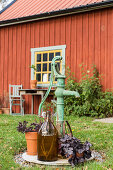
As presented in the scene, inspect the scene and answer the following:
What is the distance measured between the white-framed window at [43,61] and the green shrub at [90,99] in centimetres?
122

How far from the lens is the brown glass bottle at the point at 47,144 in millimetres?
2838

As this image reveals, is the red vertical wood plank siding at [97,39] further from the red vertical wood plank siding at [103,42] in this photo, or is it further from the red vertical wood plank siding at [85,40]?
the red vertical wood plank siding at [85,40]

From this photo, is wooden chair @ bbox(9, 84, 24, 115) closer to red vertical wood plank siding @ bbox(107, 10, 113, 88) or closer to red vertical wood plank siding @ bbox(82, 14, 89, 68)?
red vertical wood plank siding @ bbox(82, 14, 89, 68)

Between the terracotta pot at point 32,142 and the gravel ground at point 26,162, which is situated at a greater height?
the terracotta pot at point 32,142

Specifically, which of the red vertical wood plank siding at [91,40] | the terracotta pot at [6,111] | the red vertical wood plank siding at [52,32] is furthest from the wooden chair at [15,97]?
the red vertical wood plank siding at [91,40]

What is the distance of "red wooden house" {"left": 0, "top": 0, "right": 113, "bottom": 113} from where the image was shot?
822cm

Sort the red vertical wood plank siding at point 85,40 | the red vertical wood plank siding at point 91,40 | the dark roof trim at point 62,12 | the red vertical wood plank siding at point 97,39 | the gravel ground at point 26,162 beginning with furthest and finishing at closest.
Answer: the red vertical wood plank siding at point 85,40 < the red vertical wood plank siding at point 91,40 < the red vertical wood plank siding at point 97,39 < the dark roof trim at point 62,12 < the gravel ground at point 26,162

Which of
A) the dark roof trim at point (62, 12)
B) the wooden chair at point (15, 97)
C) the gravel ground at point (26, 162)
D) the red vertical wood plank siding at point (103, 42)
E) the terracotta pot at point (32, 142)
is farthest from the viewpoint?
the wooden chair at point (15, 97)

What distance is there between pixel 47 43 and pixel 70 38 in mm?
898

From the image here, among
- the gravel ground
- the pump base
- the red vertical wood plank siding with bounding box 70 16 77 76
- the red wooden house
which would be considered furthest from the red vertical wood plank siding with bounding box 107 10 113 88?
the pump base

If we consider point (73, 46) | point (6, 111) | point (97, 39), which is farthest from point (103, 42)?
point (6, 111)

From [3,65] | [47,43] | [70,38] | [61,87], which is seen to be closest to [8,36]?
Result: [3,65]

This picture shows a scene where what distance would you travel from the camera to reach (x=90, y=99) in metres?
7.80

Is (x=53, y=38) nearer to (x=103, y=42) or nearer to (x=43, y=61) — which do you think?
(x=43, y=61)
